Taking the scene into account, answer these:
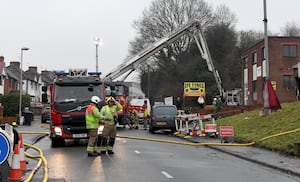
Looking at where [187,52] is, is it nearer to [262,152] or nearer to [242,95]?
[242,95]

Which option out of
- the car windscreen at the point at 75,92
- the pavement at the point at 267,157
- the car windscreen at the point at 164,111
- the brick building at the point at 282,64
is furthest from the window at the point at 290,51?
the car windscreen at the point at 75,92

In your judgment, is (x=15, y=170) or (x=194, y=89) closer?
(x=15, y=170)

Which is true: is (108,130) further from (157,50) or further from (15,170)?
(157,50)

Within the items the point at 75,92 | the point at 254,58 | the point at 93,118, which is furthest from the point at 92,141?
the point at 254,58

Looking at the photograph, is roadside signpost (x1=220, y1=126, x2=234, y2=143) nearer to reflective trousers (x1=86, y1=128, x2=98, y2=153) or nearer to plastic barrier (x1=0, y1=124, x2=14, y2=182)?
reflective trousers (x1=86, y1=128, x2=98, y2=153)

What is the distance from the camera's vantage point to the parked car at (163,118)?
28.1 m

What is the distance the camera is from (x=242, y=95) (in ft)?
179

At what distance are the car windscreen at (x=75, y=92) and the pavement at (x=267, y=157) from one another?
17.1ft

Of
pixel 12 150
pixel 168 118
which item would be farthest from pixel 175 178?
pixel 168 118

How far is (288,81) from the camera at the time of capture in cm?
4578

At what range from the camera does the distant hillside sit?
17094 mm

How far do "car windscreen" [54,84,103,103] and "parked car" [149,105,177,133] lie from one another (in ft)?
32.9

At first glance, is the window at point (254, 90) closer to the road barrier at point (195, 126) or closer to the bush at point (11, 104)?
the road barrier at point (195, 126)

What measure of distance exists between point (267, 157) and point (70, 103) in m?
7.35
